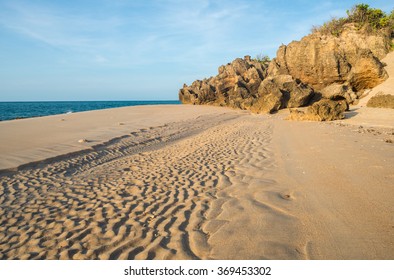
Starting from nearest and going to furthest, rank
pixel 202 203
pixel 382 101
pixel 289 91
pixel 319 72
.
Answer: pixel 202 203, pixel 382 101, pixel 289 91, pixel 319 72

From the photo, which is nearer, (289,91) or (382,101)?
(382,101)

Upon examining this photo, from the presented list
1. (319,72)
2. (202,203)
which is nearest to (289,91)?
(319,72)

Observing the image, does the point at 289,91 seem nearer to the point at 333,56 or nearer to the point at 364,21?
the point at 333,56

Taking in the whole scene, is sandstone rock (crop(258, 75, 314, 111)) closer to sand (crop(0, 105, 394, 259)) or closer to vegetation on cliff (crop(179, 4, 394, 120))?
vegetation on cliff (crop(179, 4, 394, 120))

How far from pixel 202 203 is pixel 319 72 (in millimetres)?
23663

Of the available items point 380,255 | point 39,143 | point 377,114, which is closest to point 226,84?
point 377,114

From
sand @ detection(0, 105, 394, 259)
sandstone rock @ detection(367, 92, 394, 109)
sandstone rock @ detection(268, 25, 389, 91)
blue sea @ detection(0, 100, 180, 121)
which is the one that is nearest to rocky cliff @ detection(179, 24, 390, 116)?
sandstone rock @ detection(268, 25, 389, 91)

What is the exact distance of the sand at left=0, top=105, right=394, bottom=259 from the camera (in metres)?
3.06

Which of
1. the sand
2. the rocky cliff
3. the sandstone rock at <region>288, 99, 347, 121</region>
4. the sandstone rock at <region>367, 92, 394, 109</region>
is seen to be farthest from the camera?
the rocky cliff

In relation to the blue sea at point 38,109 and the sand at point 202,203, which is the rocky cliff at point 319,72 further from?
the blue sea at point 38,109

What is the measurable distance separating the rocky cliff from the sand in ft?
43.3

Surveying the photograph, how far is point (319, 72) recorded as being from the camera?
23875mm

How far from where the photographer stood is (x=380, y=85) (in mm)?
19297
